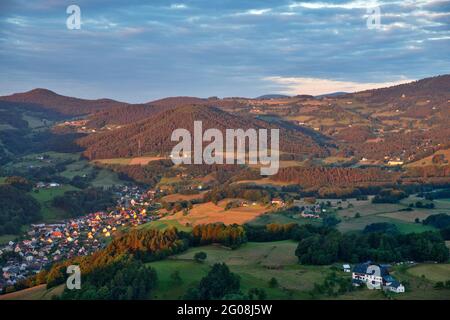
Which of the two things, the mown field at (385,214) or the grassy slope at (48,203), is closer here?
the mown field at (385,214)

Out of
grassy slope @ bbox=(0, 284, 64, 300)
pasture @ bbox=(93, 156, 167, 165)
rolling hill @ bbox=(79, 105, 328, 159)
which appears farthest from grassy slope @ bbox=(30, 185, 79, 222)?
rolling hill @ bbox=(79, 105, 328, 159)

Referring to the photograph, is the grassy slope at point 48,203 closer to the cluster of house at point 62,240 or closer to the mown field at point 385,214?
the cluster of house at point 62,240

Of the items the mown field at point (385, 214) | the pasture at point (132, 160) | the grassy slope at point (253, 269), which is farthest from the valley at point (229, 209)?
the pasture at point (132, 160)

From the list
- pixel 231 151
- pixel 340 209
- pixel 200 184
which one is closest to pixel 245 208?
pixel 340 209

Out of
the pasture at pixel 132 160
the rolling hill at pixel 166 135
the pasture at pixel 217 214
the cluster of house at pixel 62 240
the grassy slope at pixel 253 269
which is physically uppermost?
the rolling hill at pixel 166 135

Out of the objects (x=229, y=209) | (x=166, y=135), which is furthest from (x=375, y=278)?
(x=166, y=135)
